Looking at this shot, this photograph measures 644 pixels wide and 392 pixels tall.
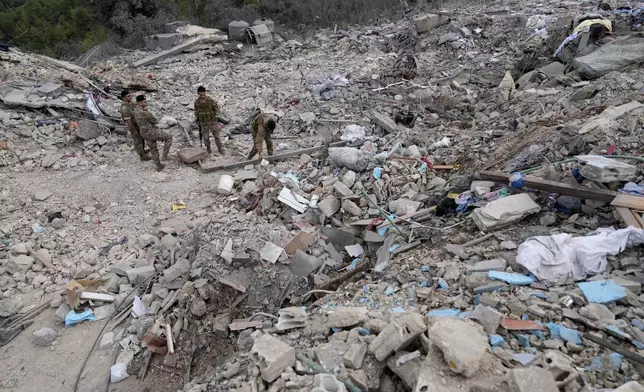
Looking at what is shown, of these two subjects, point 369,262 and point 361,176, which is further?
point 361,176

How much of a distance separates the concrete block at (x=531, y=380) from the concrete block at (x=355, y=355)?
932 mm

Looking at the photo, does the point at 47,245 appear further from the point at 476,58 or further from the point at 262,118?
the point at 476,58

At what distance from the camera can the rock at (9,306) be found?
4848 millimetres

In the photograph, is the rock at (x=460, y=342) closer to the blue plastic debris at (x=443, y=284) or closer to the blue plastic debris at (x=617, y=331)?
the blue plastic debris at (x=443, y=284)

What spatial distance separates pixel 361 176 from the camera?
20.4 feet

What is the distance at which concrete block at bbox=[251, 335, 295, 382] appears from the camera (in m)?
2.75

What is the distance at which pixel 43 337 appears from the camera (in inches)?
181

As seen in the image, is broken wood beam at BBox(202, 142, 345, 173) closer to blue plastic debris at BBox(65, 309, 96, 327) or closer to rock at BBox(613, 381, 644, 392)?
blue plastic debris at BBox(65, 309, 96, 327)

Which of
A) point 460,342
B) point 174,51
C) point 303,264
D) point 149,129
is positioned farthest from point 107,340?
point 174,51

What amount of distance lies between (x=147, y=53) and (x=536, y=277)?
1492 centimetres

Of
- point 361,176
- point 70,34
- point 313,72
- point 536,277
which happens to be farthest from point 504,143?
point 70,34

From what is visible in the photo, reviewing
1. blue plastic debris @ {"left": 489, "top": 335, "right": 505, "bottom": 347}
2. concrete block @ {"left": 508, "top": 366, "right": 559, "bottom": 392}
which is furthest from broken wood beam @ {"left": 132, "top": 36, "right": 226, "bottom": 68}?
concrete block @ {"left": 508, "top": 366, "right": 559, "bottom": 392}

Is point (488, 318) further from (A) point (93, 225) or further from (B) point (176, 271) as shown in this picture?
(A) point (93, 225)

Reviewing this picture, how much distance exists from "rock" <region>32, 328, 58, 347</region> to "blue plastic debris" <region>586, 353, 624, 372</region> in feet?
17.0
